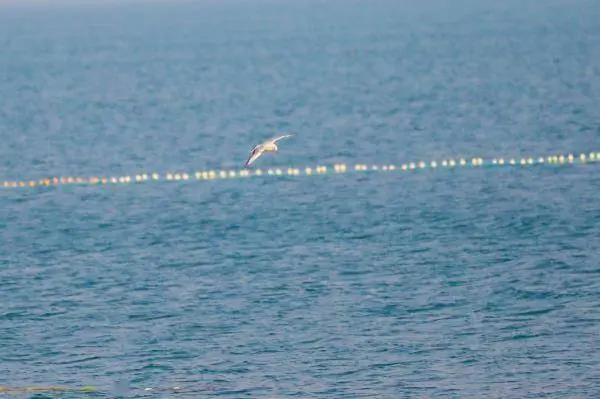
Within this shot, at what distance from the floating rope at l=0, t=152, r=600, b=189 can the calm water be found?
177 centimetres

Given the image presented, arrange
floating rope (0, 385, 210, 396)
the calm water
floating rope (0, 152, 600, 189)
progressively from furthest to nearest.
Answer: floating rope (0, 152, 600, 189) < the calm water < floating rope (0, 385, 210, 396)

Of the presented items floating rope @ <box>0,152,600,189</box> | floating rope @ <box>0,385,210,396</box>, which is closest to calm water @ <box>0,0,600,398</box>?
floating rope @ <box>0,385,210,396</box>

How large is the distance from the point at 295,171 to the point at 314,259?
21.3 meters

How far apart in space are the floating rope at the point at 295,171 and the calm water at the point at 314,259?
1.77 meters

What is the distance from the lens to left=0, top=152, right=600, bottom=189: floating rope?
7012 centimetres

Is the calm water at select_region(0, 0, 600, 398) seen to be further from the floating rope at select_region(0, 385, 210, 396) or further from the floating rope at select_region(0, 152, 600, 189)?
the floating rope at select_region(0, 152, 600, 189)

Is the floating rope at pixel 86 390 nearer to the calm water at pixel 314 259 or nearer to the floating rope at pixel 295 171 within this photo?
the calm water at pixel 314 259

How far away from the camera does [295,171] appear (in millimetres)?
72062

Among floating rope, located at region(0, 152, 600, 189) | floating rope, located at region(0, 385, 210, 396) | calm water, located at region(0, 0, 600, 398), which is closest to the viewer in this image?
floating rope, located at region(0, 385, 210, 396)

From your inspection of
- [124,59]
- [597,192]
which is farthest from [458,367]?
[124,59]

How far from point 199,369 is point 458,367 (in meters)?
6.15

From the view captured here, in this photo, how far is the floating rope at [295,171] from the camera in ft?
230

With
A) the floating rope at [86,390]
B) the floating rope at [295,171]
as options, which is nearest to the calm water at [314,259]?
the floating rope at [86,390]

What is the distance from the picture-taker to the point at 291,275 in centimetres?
4891
